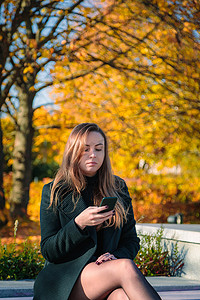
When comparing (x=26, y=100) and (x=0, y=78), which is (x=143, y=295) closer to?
(x=0, y=78)

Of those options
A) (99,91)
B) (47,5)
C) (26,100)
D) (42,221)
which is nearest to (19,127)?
(26,100)

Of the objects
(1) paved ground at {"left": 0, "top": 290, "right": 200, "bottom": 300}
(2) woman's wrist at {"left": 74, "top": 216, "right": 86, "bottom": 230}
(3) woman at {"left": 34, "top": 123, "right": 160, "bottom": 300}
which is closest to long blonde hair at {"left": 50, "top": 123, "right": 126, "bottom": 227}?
(3) woman at {"left": 34, "top": 123, "right": 160, "bottom": 300}

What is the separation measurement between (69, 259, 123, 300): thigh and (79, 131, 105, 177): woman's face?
0.63 meters

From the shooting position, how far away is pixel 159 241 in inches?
189

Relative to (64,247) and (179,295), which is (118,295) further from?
(179,295)

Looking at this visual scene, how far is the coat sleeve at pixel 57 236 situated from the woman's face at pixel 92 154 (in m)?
0.31

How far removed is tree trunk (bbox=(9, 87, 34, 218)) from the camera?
9594 mm

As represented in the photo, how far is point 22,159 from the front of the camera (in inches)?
382

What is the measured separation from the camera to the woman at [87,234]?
2324 mm

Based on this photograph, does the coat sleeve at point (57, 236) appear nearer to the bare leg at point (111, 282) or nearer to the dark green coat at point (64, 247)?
the dark green coat at point (64, 247)

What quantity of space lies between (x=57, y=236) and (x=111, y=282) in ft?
1.36

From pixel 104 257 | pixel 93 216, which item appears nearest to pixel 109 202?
pixel 93 216

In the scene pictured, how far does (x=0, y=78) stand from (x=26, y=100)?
6.30 ft

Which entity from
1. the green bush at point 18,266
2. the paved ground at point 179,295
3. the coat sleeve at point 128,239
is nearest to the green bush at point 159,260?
the paved ground at point 179,295
